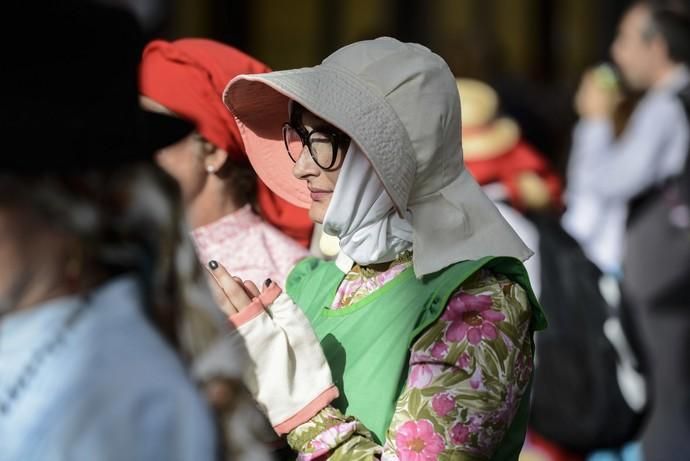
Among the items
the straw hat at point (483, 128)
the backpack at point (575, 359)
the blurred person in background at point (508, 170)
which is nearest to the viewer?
the backpack at point (575, 359)

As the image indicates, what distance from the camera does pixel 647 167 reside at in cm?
648

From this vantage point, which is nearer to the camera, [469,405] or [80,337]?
[80,337]

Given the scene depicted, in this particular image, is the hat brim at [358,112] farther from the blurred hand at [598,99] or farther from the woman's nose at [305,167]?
the blurred hand at [598,99]

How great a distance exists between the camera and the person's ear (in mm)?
3111

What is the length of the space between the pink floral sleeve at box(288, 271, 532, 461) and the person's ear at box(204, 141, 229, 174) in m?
0.77

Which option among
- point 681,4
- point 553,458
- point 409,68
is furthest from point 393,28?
Result: point 409,68

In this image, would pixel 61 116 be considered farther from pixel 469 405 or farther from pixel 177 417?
pixel 469 405

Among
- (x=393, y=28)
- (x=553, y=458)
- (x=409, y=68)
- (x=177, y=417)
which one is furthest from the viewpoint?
(x=393, y=28)

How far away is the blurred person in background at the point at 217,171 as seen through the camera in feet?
9.91

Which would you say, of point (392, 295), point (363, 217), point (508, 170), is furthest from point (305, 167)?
point (508, 170)

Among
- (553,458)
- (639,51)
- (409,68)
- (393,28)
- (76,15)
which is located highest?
(76,15)

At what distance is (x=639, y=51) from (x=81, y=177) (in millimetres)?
5222

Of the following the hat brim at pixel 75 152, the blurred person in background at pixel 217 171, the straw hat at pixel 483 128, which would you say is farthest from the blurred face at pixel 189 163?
the straw hat at pixel 483 128

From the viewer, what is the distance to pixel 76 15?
1.81 m
